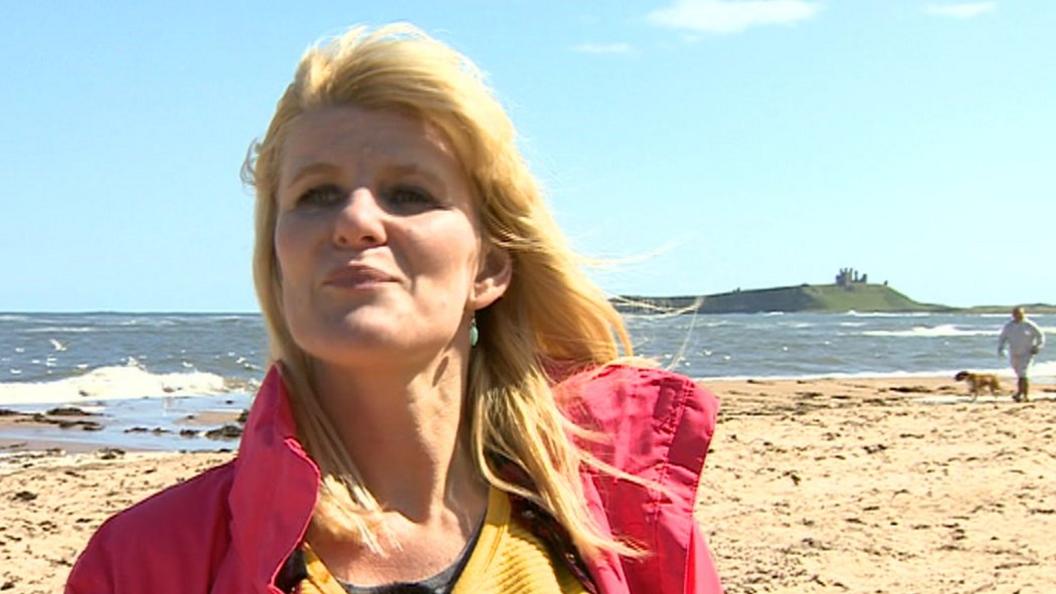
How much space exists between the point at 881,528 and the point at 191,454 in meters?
7.35

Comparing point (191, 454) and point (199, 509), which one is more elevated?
point (199, 509)

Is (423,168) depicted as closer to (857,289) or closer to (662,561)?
(662,561)

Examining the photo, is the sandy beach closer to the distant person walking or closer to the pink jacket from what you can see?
the distant person walking

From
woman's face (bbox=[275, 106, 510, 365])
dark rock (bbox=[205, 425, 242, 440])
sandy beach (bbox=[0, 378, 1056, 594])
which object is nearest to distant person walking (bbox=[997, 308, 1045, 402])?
sandy beach (bbox=[0, 378, 1056, 594])

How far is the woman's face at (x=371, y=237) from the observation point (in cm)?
197

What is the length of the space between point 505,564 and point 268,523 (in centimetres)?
41

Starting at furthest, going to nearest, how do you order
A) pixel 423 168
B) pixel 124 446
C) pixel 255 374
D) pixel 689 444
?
1. pixel 255 374
2. pixel 124 446
3. pixel 689 444
4. pixel 423 168

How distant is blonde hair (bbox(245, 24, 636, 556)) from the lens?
2.07 metres

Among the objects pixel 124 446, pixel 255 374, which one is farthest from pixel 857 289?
pixel 124 446

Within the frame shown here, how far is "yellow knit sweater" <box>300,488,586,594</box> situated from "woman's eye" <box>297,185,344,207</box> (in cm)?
53

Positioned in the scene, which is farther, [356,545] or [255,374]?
[255,374]

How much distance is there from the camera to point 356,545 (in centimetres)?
198

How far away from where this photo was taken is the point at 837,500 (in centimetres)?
947

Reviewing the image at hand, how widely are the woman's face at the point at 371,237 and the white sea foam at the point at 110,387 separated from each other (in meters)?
21.2
